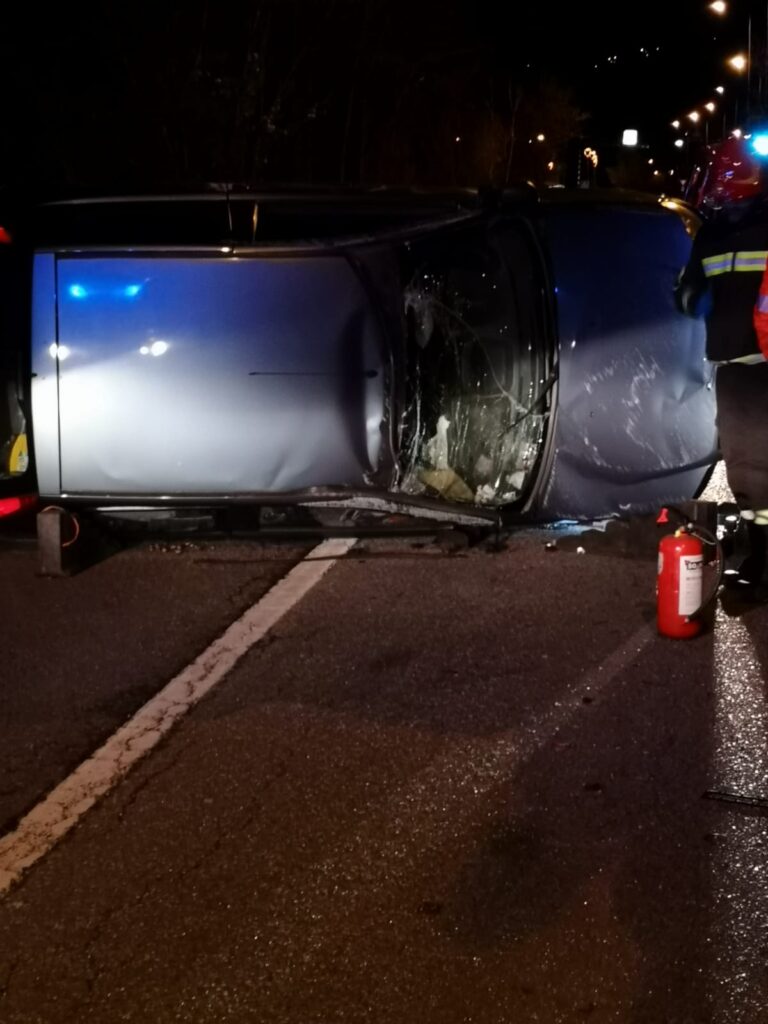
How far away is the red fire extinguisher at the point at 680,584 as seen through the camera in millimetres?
5113

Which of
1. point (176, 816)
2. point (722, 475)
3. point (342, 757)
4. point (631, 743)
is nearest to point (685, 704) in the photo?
point (631, 743)

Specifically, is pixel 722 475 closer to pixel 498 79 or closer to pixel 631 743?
pixel 631 743

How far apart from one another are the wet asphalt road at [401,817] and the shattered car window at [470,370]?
0.90 m

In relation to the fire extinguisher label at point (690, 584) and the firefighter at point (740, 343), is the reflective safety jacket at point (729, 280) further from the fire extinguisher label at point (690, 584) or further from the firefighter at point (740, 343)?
the fire extinguisher label at point (690, 584)

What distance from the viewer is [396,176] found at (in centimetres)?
3306

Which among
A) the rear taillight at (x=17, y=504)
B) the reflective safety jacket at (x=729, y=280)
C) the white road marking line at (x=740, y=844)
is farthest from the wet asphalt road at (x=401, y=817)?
the reflective safety jacket at (x=729, y=280)

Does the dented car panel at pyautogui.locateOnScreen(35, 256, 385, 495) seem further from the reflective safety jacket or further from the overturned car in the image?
the reflective safety jacket

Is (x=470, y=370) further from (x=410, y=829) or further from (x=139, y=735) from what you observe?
(x=410, y=829)

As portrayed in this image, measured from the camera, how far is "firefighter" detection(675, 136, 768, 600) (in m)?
5.39

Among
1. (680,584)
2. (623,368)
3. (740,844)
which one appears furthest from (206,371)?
(740,844)

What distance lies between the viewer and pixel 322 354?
595 cm

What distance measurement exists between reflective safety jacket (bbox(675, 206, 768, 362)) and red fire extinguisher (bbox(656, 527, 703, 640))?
0.99 metres

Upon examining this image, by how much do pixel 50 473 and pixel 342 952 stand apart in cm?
359

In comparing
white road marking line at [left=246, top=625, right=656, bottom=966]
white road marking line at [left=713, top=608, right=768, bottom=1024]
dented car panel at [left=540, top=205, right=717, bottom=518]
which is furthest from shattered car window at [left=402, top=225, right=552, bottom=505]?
white road marking line at [left=246, top=625, right=656, bottom=966]
